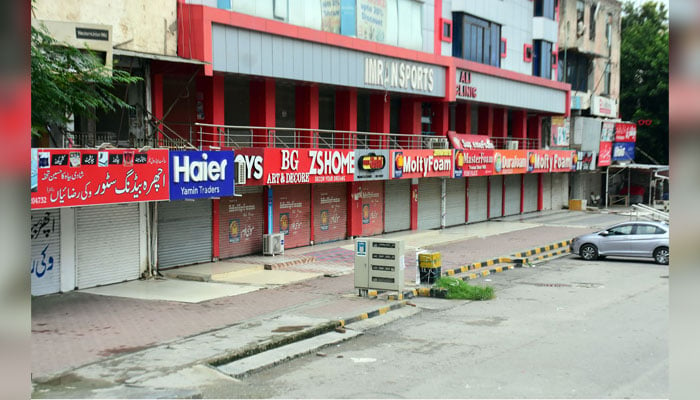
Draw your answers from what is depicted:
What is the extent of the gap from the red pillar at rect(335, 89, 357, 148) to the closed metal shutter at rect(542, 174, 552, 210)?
21906 mm

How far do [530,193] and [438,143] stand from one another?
13465 millimetres

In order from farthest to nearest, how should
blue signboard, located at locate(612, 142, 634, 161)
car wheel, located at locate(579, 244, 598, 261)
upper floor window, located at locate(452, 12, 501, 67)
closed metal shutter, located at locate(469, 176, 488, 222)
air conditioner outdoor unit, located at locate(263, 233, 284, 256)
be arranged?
blue signboard, located at locate(612, 142, 634, 161) < closed metal shutter, located at locate(469, 176, 488, 222) < upper floor window, located at locate(452, 12, 501, 67) < car wheel, located at locate(579, 244, 598, 261) < air conditioner outdoor unit, located at locate(263, 233, 284, 256)

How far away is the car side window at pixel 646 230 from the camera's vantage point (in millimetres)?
24216

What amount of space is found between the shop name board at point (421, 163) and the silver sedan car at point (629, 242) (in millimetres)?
7250

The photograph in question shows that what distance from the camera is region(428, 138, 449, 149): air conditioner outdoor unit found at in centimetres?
3397

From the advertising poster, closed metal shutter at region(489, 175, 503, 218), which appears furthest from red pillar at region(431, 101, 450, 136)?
closed metal shutter at region(489, 175, 503, 218)

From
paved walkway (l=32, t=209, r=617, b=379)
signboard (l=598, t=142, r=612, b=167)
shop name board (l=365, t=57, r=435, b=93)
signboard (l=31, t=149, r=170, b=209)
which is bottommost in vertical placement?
paved walkway (l=32, t=209, r=617, b=379)

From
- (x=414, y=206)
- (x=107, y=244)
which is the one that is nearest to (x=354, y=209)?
(x=414, y=206)

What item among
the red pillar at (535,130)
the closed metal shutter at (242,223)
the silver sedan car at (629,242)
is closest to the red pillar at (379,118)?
the closed metal shutter at (242,223)

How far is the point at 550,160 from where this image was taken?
138 feet

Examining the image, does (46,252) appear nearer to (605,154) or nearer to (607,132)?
(605,154)

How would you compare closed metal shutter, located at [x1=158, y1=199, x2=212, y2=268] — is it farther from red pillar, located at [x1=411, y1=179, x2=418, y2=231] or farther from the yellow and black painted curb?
red pillar, located at [x1=411, y1=179, x2=418, y2=231]

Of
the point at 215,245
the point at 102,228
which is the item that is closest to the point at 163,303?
the point at 102,228
